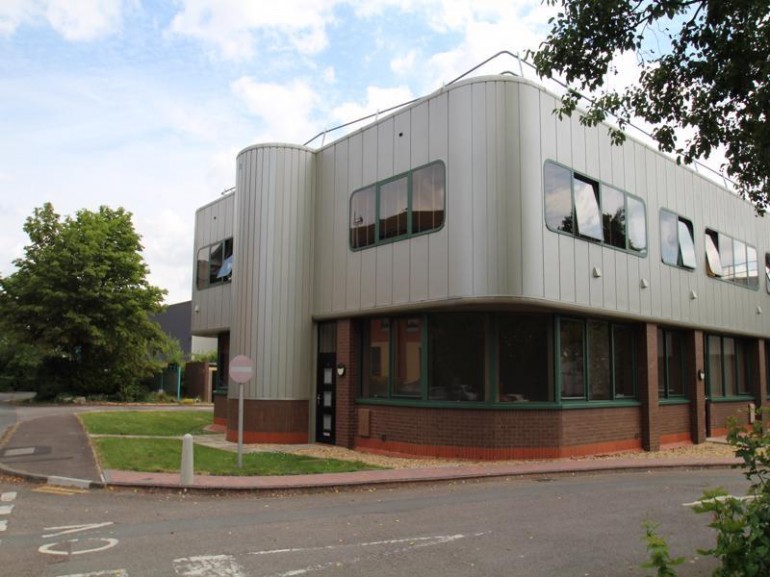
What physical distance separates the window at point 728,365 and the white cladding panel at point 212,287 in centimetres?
1476

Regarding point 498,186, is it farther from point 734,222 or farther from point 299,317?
point 734,222

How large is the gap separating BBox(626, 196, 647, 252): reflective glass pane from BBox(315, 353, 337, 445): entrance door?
7708 millimetres

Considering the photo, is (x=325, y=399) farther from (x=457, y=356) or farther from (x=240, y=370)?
(x=240, y=370)

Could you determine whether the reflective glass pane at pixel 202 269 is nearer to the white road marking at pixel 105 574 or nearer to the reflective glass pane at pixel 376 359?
the reflective glass pane at pixel 376 359

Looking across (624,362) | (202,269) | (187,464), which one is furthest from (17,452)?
(624,362)

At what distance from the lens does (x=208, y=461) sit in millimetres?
13812

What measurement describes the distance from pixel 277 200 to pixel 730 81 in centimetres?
1231

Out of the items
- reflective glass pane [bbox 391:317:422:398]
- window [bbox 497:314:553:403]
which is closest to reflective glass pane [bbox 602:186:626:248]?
window [bbox 497:314:553:403]

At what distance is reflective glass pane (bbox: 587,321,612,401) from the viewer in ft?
52.3

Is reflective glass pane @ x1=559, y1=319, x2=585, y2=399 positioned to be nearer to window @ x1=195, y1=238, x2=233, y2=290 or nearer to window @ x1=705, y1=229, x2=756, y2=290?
window @ x1=705, y1=229, x2=756, y2=290

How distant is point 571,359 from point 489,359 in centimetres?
212

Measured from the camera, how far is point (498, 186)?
13.8 m

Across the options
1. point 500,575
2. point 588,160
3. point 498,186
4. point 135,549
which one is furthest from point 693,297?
point 135,549

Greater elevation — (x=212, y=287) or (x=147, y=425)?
(x=212, y=287)
